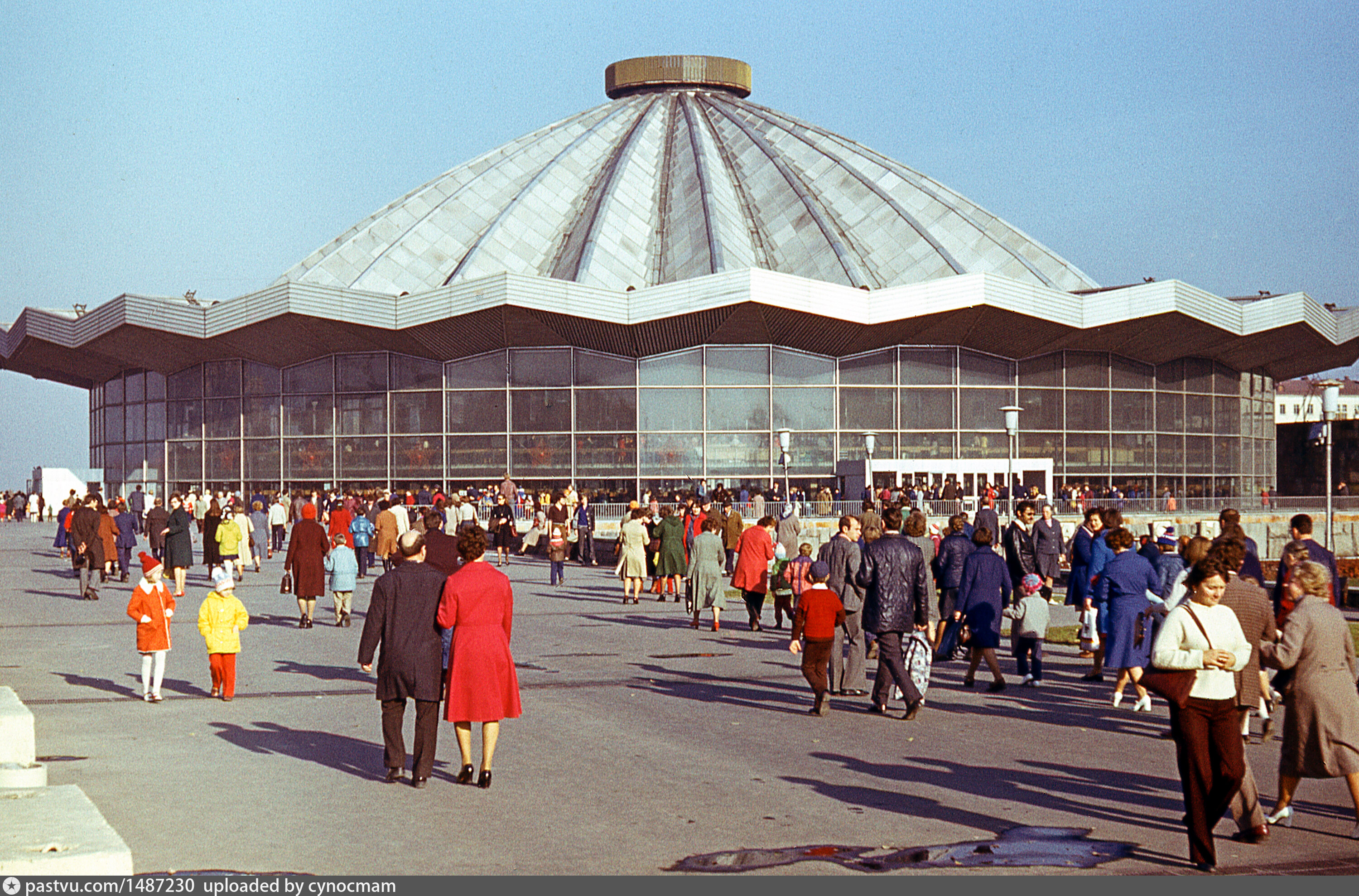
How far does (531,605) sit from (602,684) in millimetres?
8924

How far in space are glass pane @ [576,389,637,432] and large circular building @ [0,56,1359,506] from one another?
0.09 meters

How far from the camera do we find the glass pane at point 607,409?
4959 cm

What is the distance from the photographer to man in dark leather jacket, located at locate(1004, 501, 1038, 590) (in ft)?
50.7

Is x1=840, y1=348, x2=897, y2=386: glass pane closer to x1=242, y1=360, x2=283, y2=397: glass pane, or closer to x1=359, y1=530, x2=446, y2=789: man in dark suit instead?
x1=242, y1=360, x2=283, y2=397: glass pane

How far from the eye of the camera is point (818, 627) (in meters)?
12.4

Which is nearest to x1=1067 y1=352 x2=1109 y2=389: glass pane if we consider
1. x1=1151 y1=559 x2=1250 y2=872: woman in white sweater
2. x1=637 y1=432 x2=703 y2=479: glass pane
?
x1=637 y1=432 x2=703 y2=479: glass pane

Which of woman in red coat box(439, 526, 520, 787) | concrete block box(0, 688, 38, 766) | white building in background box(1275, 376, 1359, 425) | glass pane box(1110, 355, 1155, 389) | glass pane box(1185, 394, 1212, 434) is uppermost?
white building in background box(1275, 376, 1359, 425)

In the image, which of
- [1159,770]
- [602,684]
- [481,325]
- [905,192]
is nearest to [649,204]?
[905,192]

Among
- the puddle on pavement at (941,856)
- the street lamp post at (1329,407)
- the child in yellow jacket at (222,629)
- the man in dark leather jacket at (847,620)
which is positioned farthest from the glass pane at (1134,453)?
the puddle on pavement at (941,856)

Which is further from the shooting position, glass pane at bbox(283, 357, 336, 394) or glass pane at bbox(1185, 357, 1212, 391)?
glass pane at bbox(1185, 357, 1212, 391)

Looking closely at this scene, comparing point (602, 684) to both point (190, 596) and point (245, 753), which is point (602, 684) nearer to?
point (245, 753)

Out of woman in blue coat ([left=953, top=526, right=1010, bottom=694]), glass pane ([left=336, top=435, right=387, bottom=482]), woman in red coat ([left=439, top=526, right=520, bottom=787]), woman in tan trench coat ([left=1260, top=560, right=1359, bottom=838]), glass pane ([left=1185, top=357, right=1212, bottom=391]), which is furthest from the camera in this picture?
glass pane ([left=1185, top=357, right=1212, bottom=391])

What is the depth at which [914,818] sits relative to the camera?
797cm

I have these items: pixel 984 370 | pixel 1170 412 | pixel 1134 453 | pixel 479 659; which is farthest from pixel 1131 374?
pixel 479 659
